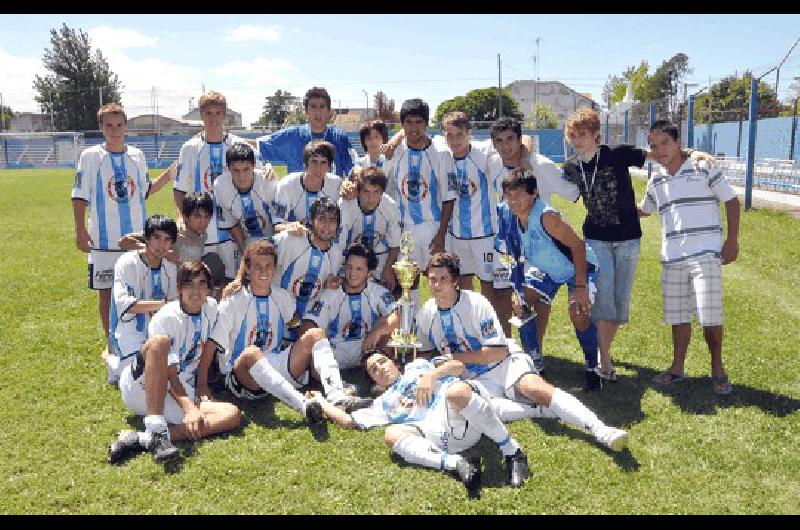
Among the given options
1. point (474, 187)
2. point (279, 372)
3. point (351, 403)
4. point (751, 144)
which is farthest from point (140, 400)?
point (751, 144)

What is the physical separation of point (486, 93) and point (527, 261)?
54.6 meters

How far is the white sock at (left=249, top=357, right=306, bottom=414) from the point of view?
4.45 m

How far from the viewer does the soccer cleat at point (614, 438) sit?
12.3 feet

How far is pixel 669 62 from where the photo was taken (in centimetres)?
7794

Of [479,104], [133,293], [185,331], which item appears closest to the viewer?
[185,331]

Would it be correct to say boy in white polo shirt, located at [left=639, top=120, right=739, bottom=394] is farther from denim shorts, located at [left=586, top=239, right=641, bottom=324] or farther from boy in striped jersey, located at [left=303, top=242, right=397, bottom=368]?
boy in striped jersey, located at [left=303, top=242, right=397, bottom=368]

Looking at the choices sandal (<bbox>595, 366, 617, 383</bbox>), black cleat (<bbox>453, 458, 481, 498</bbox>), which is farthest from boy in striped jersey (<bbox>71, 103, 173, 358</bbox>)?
sandal (<bbox>595, 366, 617, 383</bbox>)

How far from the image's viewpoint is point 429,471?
3680 mm

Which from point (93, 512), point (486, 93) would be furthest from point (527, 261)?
point (486, 93)

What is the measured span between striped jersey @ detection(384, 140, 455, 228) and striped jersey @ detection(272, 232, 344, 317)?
3.59 feet

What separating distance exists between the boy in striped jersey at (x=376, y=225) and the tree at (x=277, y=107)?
60276 mm

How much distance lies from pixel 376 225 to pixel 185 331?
6.01 ft

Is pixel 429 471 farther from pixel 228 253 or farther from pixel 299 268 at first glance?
pixel 228 253

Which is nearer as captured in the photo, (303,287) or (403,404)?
(403,404)
